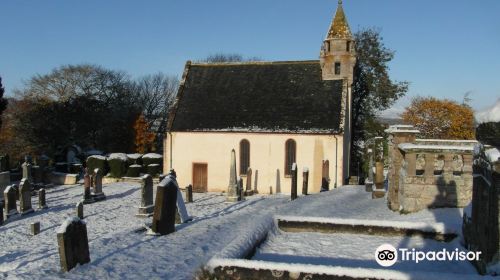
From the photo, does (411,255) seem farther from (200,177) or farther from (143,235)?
(200,177)

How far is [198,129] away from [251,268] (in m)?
21.5

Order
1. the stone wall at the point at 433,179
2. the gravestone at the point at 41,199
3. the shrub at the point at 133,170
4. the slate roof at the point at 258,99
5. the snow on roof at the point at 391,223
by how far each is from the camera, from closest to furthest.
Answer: the snow on roof at the point at 391,223, the stone wall at the point at 433,179, the gravestone at the point at 41,199, the slate roof at the point at 258,99, the shrub at the point at 133,170

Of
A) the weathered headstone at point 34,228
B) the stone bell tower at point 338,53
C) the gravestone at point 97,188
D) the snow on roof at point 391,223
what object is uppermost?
the stone bell tower at point 338,53

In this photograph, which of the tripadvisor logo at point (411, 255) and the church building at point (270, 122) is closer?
the tripadvisor logo at point (411, 255)

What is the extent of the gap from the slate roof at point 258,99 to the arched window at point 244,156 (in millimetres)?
1043

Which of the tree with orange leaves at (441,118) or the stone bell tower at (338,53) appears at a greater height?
the stone bell tower at (338,53)

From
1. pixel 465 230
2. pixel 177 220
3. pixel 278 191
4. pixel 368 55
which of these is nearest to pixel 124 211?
pixel 177 220

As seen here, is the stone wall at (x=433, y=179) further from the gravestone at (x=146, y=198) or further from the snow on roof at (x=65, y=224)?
the gravestone at (x=146, y=198)

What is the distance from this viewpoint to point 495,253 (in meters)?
6.06

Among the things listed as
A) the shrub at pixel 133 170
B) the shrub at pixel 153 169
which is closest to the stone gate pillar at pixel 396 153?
the shrub at pixel 153 169

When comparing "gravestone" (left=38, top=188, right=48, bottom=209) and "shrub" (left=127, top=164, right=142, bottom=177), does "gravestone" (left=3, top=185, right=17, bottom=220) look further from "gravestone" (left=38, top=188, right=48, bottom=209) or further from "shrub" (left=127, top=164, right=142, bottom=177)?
"shrub" (left=127, top=164, right=142, bottom=177)

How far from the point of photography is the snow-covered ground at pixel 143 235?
820 centimetres

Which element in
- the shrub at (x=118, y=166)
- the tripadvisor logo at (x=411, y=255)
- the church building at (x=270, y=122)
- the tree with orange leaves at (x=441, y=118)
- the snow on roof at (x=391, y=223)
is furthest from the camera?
the tree with orange leaves at (x=441, y=118)

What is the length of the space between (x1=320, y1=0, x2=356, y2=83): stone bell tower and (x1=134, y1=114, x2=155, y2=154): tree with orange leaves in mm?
23284
